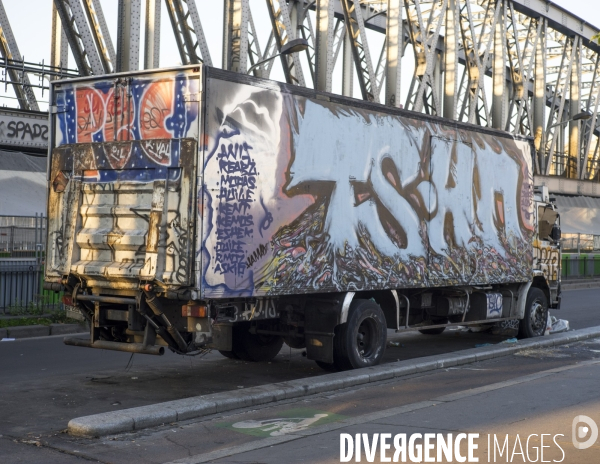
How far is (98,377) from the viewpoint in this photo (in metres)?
10.1

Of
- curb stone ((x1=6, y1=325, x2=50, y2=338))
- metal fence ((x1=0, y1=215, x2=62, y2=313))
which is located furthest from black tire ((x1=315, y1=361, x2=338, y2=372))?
metal fence ((x1=0, y1=215, x2=62, y2=313))

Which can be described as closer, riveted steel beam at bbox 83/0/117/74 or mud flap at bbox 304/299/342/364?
mud flap at bbox 304/299/342/364

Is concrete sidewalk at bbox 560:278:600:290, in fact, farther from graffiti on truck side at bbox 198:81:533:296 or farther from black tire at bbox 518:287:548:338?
graffiti on truck side at bbox 198:81:533:296

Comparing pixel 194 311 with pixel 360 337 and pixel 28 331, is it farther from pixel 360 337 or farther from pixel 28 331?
pixel 28 331

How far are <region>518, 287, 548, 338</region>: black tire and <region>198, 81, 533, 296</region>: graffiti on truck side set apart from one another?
1.92ft

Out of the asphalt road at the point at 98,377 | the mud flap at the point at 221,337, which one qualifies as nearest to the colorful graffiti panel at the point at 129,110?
the mud flap at the point at 221,337

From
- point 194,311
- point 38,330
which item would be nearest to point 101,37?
point 38,330

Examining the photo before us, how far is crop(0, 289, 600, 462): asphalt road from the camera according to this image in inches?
313

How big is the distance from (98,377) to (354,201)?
367 cm

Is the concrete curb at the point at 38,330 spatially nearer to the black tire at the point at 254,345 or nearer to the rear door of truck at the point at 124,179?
the black tire at the point at 254,345

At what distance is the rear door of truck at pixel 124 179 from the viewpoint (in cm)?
865

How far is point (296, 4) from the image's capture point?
3153cm

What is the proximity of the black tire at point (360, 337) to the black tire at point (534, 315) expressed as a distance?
3949 millimetres

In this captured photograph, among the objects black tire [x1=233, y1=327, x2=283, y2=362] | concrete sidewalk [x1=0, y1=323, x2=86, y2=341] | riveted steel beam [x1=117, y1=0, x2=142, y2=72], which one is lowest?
concrete sidewalk [x1=0, y1=323, x2=86, y2=341]
